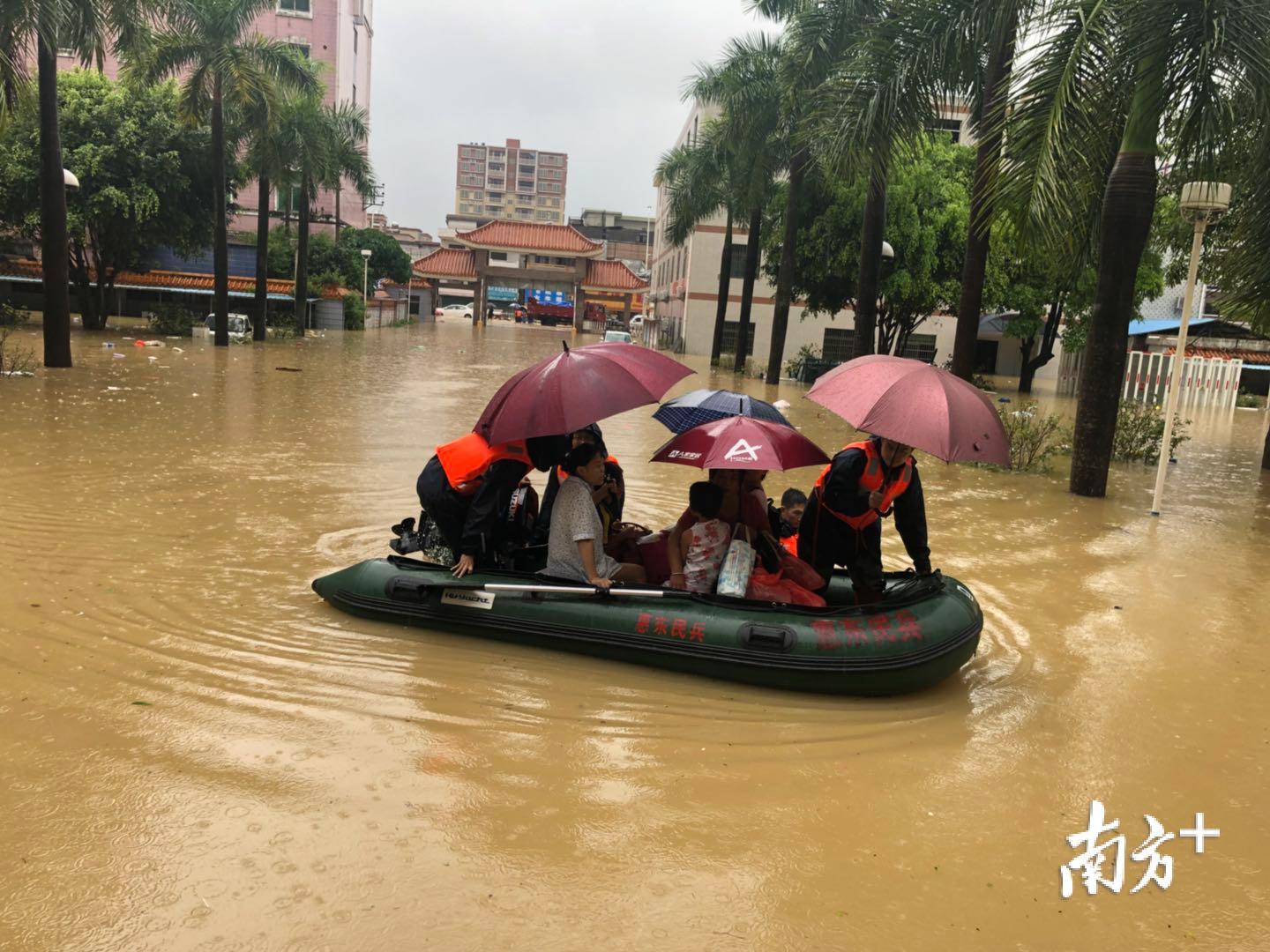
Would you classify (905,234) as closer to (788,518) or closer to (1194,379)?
(1194,379)

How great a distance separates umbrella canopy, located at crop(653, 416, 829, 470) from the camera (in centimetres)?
497

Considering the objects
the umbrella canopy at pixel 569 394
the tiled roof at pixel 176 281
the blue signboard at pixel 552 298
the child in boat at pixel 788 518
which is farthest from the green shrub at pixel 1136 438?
the blue signboard at pixel 552 298

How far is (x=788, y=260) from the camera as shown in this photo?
24125 mm

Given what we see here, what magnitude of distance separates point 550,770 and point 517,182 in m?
149

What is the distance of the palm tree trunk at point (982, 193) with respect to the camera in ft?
32.9

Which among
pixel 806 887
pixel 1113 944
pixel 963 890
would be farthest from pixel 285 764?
pixel 1113 944

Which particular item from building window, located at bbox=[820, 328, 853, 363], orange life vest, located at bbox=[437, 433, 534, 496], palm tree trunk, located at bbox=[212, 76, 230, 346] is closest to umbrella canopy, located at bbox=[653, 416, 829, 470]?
orange life vest, located at bbox=[437, 433, 534, 496]

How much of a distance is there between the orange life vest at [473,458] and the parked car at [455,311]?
249 ft

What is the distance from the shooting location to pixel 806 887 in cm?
330

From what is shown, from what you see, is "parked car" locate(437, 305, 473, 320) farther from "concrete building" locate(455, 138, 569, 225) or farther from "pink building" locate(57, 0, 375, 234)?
"concrete building" locate(455, 138, 569, 225)

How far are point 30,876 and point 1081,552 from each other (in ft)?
25.2

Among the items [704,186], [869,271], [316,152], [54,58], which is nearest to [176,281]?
[316,152]

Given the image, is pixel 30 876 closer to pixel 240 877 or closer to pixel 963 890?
pixel 240 877

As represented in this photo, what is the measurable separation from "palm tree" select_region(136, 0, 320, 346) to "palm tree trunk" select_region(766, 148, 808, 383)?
12.5 metres
